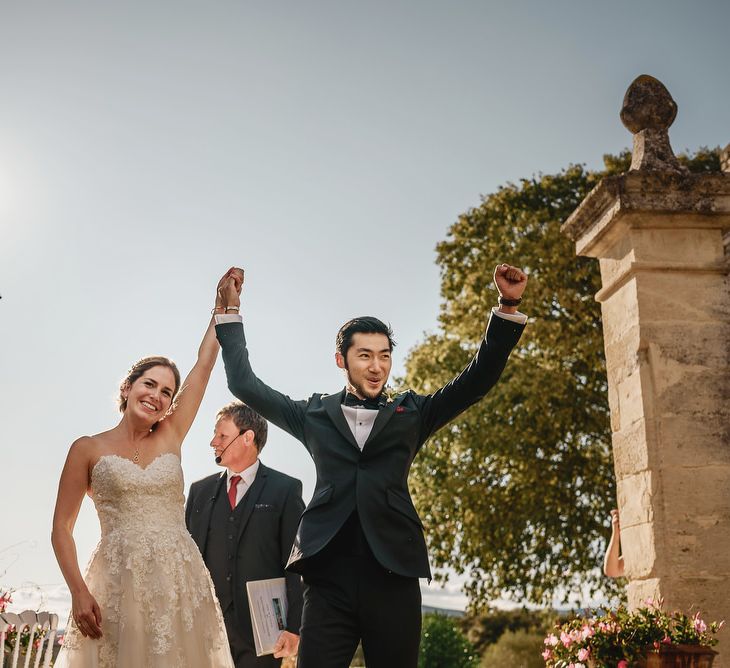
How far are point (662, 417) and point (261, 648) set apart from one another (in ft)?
8.68

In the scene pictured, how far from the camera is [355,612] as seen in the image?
2.92 m

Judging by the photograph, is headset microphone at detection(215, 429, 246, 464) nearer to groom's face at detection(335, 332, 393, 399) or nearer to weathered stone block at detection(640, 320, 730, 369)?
groom's face at detection(335, 332, 393, 399)

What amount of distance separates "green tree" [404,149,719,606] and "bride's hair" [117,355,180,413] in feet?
32.8

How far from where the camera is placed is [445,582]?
14062mm

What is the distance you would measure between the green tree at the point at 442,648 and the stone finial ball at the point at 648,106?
32.4 feet

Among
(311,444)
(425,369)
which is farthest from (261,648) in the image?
(425,369)

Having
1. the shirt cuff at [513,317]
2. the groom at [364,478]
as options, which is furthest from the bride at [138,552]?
the shirt cuff at [513,317]

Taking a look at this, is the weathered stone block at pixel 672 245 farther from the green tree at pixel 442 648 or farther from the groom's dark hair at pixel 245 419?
the green tree at pixel 442 648

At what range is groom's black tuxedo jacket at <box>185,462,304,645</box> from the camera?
4.25m

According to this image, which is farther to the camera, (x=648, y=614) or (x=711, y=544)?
(x=711, y=544)

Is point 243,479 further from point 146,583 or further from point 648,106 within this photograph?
point 648,106

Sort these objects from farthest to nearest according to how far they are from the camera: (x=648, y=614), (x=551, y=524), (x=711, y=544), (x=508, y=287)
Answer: (x=551, y=524) < (x=711, y=544) < (x=648, y=614) < (x=508, y=287)

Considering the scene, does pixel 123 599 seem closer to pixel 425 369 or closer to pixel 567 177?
pixel 425 369

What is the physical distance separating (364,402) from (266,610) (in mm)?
1309
